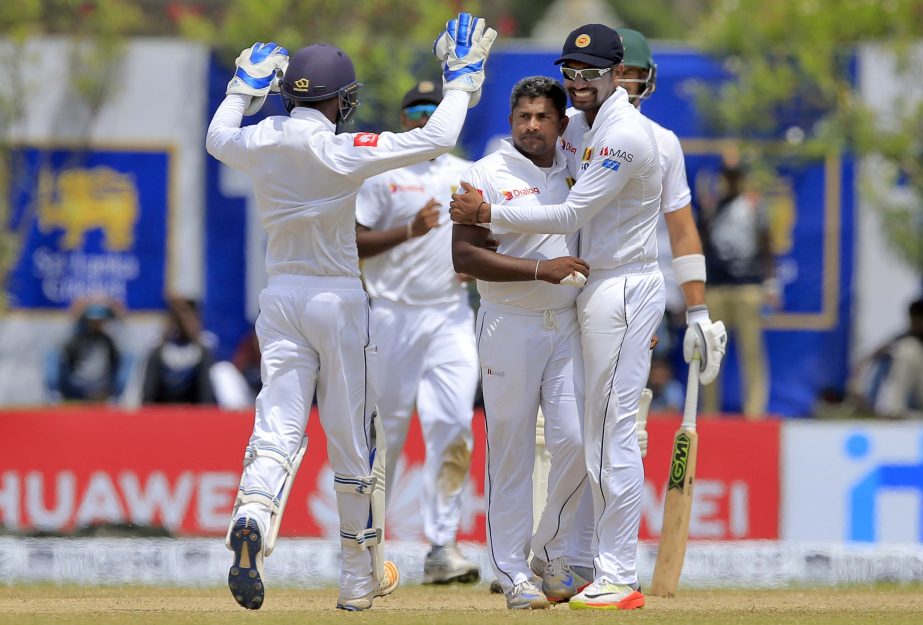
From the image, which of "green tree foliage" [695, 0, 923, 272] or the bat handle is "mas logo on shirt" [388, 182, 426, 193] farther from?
"green tree foliage" [695, 0, 923, 272]

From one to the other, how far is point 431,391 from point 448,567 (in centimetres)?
96

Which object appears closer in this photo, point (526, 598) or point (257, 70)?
point (526, 598)

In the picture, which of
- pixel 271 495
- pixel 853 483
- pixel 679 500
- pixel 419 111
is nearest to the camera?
pixel 271 495

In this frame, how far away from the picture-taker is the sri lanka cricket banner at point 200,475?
437 inches

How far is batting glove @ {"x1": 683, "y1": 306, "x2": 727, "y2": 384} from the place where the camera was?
7.84 meters

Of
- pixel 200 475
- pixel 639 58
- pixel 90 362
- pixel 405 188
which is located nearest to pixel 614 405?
pixel 639 58

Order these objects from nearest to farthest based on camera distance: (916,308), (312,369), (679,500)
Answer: (312,369)
(679,500)
(916,308)

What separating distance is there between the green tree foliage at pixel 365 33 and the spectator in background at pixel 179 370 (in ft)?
8.69

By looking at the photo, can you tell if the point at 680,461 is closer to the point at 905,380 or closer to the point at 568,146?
the point at 568,146

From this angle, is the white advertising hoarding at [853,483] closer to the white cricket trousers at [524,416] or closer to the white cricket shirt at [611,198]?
the white cricket trousers at [524,416]

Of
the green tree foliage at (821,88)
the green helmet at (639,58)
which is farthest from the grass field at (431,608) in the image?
the green tree foliage at (821,88)

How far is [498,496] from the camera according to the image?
7.42 meters

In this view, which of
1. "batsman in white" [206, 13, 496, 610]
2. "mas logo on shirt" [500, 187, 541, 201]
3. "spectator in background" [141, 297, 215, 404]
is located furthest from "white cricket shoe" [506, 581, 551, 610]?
"spectator in background" [141, 297, 215, 404]

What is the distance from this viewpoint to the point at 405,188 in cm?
923
